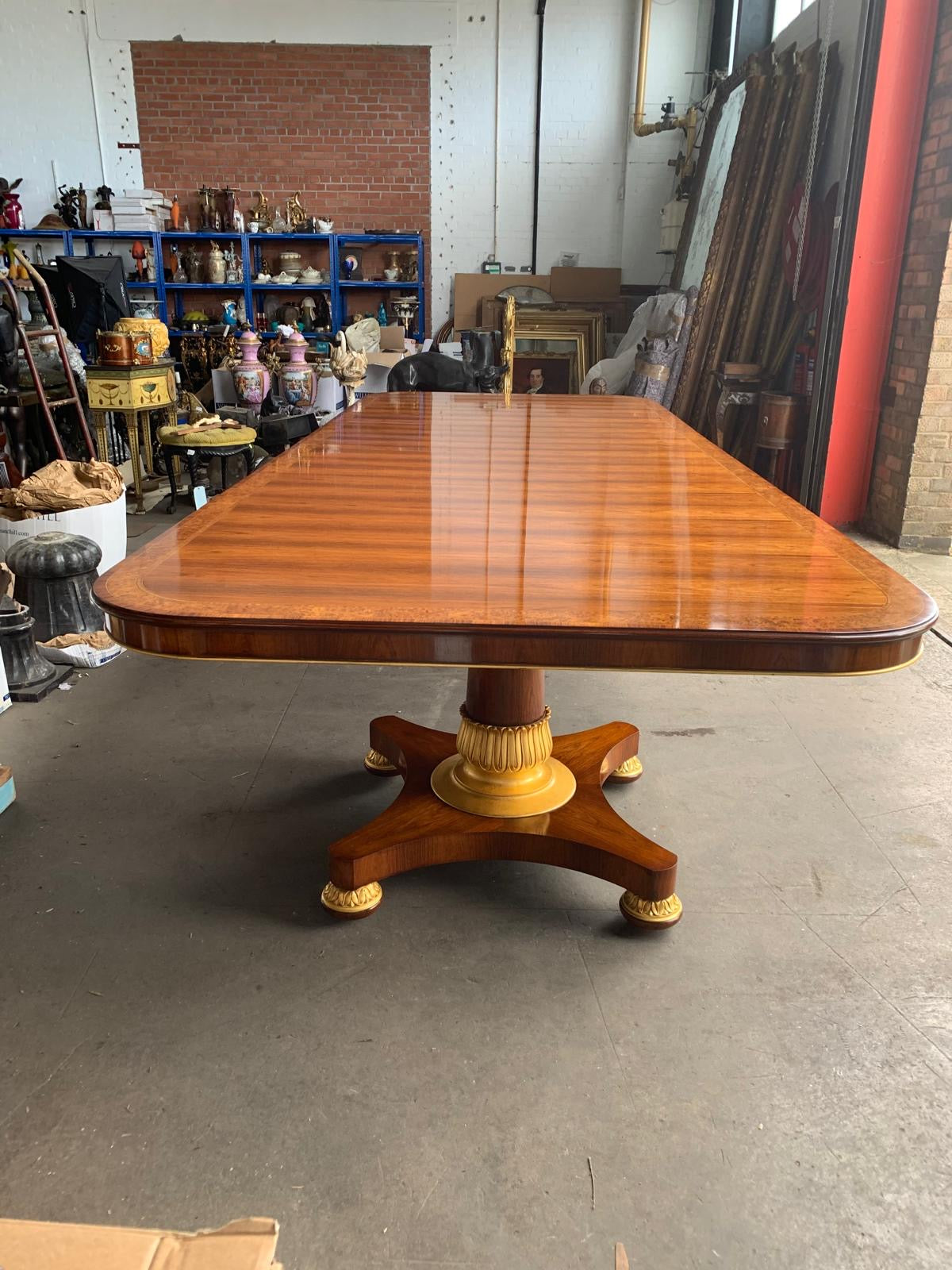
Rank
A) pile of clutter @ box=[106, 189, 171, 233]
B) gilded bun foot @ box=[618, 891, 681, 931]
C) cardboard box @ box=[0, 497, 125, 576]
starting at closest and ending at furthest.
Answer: gilded bun foot @ box=[618, 891, 681, 931] < cardboard box @ box=[0, 497, 125, 576] < pile of clutter @ box=[106, 189, 171, 233]

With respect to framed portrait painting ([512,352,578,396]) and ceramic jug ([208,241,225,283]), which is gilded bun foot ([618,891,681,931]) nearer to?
framed portrait painting ([512,352,578,396])

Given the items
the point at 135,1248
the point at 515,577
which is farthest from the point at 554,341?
the point at 135,1248

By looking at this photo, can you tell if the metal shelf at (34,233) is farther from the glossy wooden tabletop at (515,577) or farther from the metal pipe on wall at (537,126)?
the glossy wooden tabletop at (515,577)

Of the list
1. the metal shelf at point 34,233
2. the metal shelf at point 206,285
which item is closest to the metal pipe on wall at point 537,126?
the metal shelf at point 206,285

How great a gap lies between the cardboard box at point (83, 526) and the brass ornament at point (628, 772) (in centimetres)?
216

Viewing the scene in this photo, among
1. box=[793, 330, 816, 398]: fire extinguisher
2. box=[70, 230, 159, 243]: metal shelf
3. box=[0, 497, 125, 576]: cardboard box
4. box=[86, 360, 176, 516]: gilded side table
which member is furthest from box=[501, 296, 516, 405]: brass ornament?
box=[70, 230, 159, 243]: metal shelf

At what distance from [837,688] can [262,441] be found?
388cm

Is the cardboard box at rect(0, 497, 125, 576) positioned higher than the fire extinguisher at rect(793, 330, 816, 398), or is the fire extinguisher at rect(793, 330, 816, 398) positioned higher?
the fire extinguisher at rect(793, 330, 816, 398)

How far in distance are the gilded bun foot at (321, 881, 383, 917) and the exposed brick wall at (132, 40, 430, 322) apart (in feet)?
23.2

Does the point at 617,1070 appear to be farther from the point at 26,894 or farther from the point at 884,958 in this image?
the point at 26,894

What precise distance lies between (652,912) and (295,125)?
7.61 m

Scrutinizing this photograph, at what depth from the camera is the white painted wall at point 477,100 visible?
726cm

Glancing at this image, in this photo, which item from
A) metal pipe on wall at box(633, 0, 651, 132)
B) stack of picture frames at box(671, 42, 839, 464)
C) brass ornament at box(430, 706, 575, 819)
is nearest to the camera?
brass ornament at box(430, 706, 575, 819)

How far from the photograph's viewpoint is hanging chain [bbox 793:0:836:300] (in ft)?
15.5
